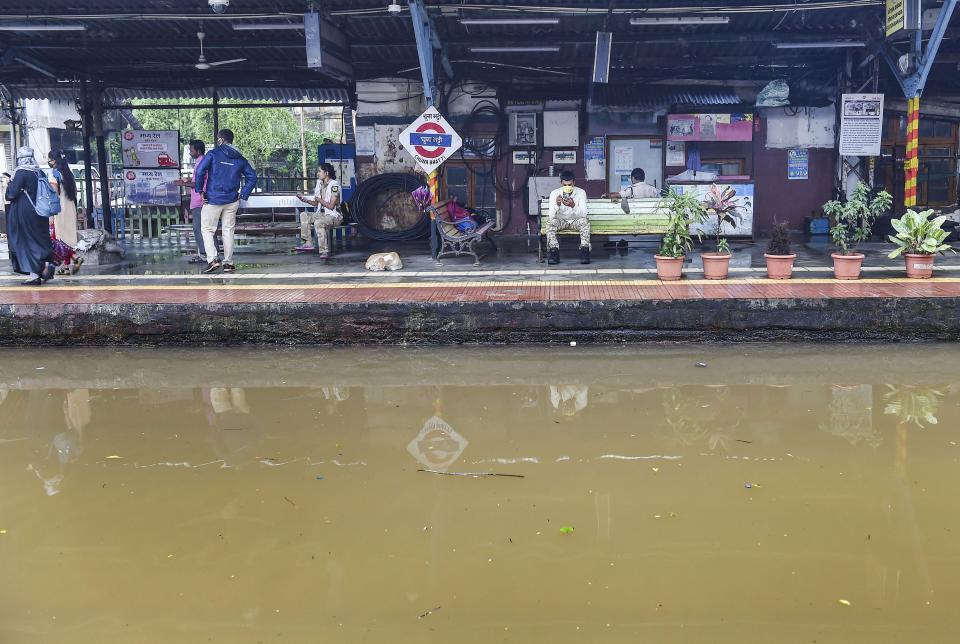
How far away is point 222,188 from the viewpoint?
389 inches

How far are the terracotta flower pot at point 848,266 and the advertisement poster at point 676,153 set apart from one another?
5378 mm

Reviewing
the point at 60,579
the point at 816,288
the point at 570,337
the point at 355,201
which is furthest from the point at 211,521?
the point at 355,201

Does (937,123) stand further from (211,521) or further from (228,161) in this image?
(211,521)

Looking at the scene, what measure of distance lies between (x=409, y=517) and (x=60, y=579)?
146 centimetres

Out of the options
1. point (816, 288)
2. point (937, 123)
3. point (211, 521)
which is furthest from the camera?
point (937, 123)

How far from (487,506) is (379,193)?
402 inches

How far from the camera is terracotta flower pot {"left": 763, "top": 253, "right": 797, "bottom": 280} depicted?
860 centimetres

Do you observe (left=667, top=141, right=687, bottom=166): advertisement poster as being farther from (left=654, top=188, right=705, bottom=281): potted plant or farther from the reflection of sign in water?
the reflection of sign in water

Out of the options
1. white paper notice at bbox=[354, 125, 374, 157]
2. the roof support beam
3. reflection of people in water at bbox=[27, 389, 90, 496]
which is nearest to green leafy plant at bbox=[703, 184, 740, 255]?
the roof support beam

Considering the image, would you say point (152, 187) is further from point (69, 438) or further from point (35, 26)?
point (69, 438)

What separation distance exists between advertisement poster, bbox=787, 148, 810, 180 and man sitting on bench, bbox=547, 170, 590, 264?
502 centimetres

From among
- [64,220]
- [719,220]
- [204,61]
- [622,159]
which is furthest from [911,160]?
[64,220]

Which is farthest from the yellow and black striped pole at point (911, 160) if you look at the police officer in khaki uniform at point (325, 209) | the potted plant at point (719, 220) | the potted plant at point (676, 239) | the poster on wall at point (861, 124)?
the police officer in khaki uniform at point (325, 209)

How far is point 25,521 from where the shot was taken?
4.05m
